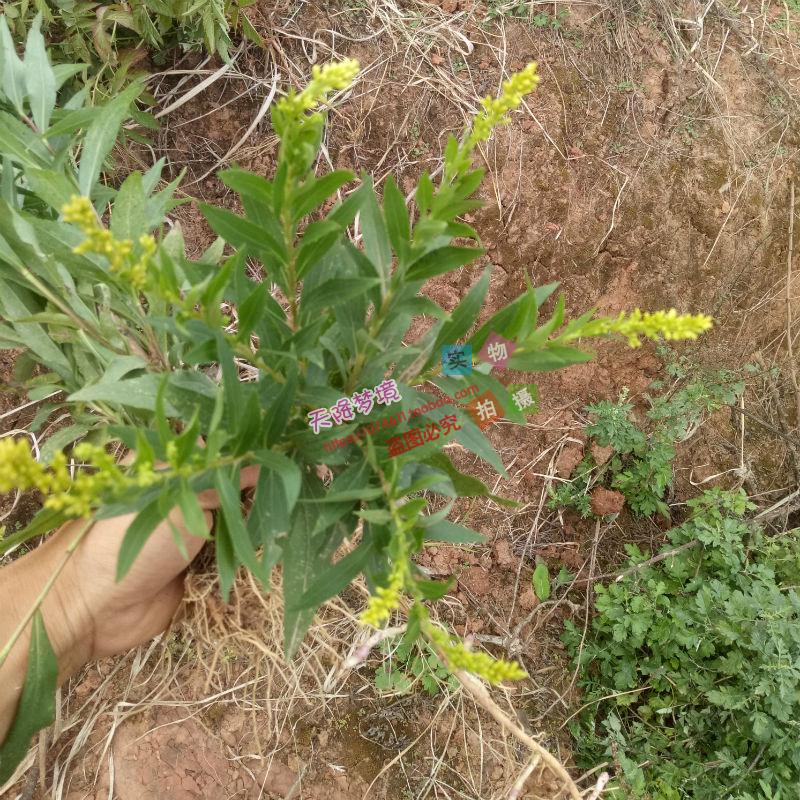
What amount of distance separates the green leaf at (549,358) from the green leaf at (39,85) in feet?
3.57

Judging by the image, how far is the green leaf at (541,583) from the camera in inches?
96.4

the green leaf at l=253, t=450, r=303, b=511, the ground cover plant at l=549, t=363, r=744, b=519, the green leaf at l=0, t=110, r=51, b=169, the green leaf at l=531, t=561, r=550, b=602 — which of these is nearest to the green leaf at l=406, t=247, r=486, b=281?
the green leaf at l=253, t=450, r=303, b=511

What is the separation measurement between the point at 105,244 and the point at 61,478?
0.26 meters

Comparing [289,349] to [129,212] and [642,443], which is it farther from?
[642,443]

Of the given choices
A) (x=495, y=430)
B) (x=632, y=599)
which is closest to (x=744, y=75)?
(x=495, y=430)

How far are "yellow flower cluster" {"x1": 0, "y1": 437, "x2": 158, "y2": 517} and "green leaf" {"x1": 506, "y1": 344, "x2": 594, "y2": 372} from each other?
55cm

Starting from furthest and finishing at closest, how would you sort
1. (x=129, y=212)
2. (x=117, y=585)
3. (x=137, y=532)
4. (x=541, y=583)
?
(x=541, y=583) → (x=117, y=585) → (x=129, y=212) → (x=137, y=532)

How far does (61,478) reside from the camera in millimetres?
655

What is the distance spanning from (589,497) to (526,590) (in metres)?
0.44

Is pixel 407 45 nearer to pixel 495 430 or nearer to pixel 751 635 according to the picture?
pixel 495 430

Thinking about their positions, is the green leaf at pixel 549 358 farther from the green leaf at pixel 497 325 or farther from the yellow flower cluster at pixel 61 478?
the yellow flower cluster at pixel 61 478

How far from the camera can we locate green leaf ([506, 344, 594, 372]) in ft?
3.05

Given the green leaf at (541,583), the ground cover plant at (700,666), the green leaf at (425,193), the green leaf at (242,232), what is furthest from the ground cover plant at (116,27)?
the ground cover plant at (700,666)

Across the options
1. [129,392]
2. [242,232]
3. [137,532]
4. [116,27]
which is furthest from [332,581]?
[116,27]
